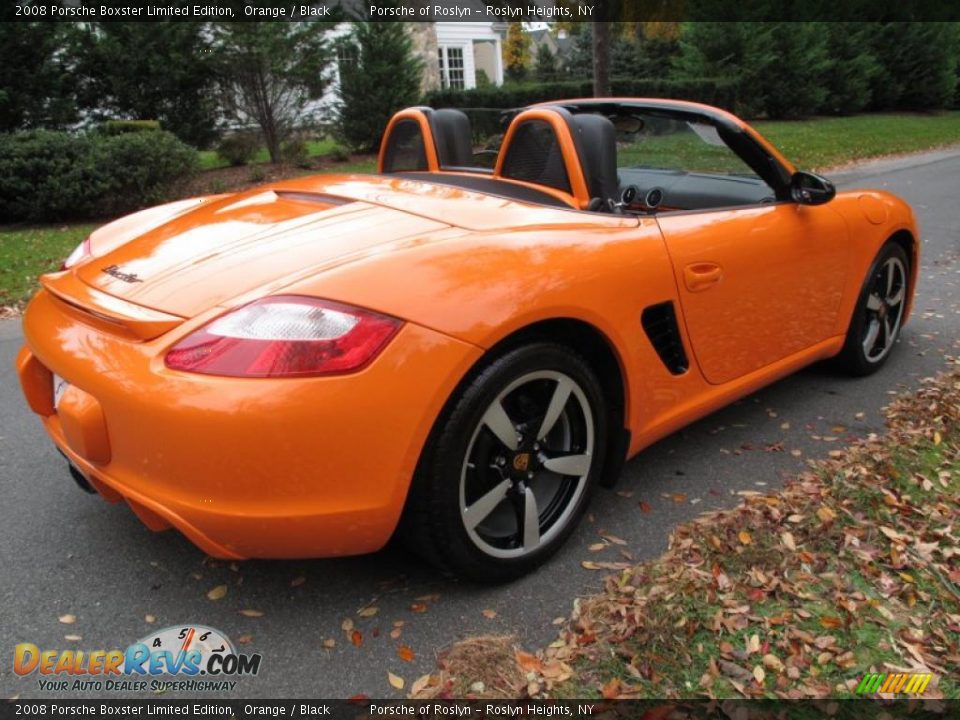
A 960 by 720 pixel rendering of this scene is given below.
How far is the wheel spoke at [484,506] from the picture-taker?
2.22 meters

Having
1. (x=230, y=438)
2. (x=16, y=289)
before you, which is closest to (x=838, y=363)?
(x=230, y=438)

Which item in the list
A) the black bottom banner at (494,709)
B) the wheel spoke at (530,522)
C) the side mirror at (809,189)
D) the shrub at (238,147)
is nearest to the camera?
the black bottom banner at (494,709)

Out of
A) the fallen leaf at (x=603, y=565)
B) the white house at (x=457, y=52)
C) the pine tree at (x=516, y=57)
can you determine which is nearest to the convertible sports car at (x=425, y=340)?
the fallen leaf at (x=603, y=565)

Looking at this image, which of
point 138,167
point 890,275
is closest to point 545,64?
point 138,167

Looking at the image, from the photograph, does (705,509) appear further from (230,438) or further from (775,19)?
(775,19)

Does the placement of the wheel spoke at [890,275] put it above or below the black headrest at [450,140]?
below

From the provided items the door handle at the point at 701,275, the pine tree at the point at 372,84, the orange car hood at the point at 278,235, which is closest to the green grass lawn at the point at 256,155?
the pine tree at the point at 372,84

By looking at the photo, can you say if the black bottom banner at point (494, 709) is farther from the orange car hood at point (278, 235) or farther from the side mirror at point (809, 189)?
the side mirror at point (809, 189)

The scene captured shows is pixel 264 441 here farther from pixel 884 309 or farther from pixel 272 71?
Answer: pixel 272 71

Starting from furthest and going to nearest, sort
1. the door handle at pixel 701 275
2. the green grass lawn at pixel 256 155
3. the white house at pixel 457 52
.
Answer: the white house at pixel 457 52 → the green grass lawn at pixel 256 155 → the door handle at pixel 701 275

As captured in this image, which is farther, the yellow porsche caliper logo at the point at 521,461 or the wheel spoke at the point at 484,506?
the yellow porsche caliper logo at the point at 521,461

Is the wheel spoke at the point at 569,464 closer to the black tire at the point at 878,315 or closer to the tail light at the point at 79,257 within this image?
the tail light at the point at 79,257

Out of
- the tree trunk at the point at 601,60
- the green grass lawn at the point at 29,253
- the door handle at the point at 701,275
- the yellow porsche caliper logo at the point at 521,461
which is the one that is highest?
the tree trunk at the point at 601,60

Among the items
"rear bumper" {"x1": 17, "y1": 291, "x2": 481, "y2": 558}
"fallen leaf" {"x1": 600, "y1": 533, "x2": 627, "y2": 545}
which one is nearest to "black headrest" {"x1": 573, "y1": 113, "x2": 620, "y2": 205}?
"rear bumper" {"x1": 17, "y1": 291, "x2": 481, "y2": 558}
